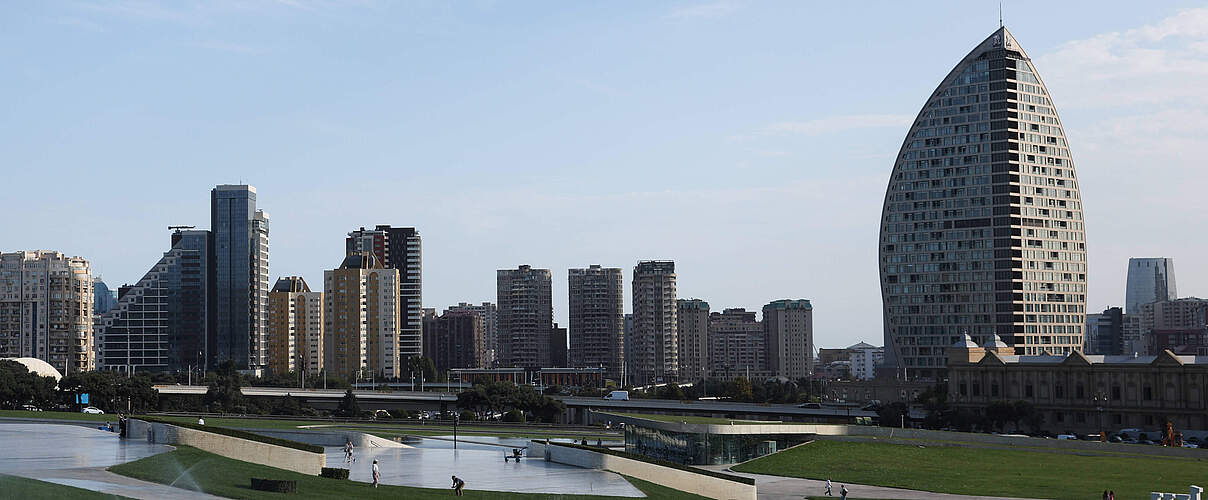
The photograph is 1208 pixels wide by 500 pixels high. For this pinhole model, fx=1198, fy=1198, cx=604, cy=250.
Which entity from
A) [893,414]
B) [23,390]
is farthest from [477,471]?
[893,414]

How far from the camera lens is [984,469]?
252 feet

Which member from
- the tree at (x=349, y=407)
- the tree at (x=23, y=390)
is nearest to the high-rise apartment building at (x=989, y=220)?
the tree at (x=349, y=407)

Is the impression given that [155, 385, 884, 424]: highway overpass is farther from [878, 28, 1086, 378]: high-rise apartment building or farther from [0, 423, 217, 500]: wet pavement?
[0, 423, 217, 500]: wet pavement

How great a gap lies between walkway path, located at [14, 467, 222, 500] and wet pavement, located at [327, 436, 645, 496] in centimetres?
1305

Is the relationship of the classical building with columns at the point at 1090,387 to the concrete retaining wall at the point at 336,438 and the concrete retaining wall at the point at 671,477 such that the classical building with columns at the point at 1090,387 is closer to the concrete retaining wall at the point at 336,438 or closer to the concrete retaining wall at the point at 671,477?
the concrete retaining wall at the point at 671,477

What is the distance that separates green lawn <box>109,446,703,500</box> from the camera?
47156 mm

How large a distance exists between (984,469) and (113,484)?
53500mm

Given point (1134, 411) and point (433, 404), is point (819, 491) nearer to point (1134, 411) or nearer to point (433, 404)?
point (1134, 411)

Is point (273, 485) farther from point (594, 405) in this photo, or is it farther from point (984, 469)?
point (594, 405)

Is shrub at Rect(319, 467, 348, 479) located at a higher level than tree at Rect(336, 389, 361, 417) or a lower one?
higher

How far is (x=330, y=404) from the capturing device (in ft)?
604

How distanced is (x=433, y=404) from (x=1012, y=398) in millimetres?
89031

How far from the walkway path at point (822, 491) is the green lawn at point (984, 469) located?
1.65 metres

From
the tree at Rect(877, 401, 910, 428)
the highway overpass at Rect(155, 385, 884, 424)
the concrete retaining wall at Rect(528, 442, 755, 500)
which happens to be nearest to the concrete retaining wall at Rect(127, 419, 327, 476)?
the concrete retaining wall at Rect(528, 442, 755, 500)
